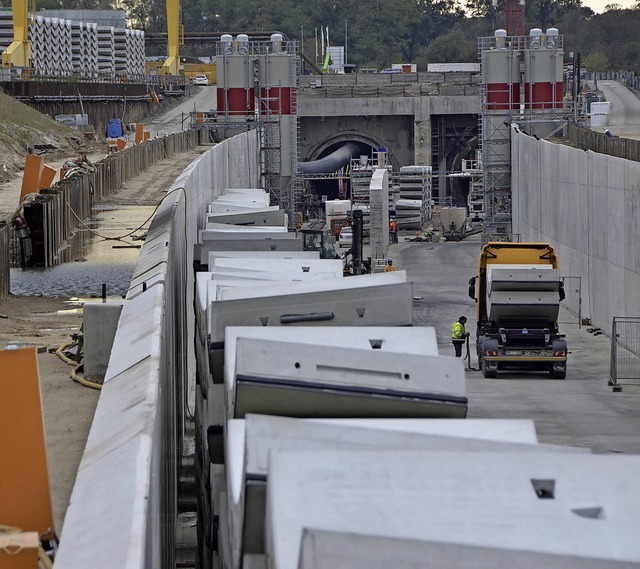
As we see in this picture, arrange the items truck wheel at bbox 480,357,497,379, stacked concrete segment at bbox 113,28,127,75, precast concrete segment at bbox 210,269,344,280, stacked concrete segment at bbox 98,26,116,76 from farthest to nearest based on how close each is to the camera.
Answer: stacked concrete segment at bbox 113,28,127,75
stacked concrete segment at bbox 98,26,116,76
truck wheel at bbox 480,357,497,379
precast concrete segment at bbox 210,269,344,280

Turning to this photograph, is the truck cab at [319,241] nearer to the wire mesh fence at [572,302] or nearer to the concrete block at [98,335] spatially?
the wire mesh fence at [572,302]

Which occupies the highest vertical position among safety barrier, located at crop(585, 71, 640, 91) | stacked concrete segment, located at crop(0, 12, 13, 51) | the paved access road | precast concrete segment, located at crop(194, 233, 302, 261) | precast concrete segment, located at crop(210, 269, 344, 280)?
stacked concrete segment, located at crop(0, 12, 13, 51)

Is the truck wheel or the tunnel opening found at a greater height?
the tunnel opening

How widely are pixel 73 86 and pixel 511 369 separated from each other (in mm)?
63022

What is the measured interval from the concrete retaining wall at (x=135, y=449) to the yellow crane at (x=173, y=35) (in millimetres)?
109537

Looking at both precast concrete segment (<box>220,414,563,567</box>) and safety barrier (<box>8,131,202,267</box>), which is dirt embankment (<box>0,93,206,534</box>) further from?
precast concrete segment (<box>220,414,563,567</box>)

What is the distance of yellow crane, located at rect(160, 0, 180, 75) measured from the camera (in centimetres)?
12544

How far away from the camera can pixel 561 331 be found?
40.0 metres

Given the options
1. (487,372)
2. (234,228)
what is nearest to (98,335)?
(234,228)

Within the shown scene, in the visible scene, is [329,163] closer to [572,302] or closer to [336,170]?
[336,170]

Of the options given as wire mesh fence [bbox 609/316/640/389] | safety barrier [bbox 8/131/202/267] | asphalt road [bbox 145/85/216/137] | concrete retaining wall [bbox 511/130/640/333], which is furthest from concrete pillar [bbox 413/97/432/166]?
wire mesh fence [bbox 609/316/640/389]

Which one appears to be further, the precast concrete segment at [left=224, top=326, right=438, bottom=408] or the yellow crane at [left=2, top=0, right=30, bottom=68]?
the yellow crane at [left=2, top=0, right=30, bottom=68]

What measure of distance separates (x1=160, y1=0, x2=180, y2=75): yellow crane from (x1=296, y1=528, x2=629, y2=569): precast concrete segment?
12306cm

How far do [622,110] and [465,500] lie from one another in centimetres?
10023
